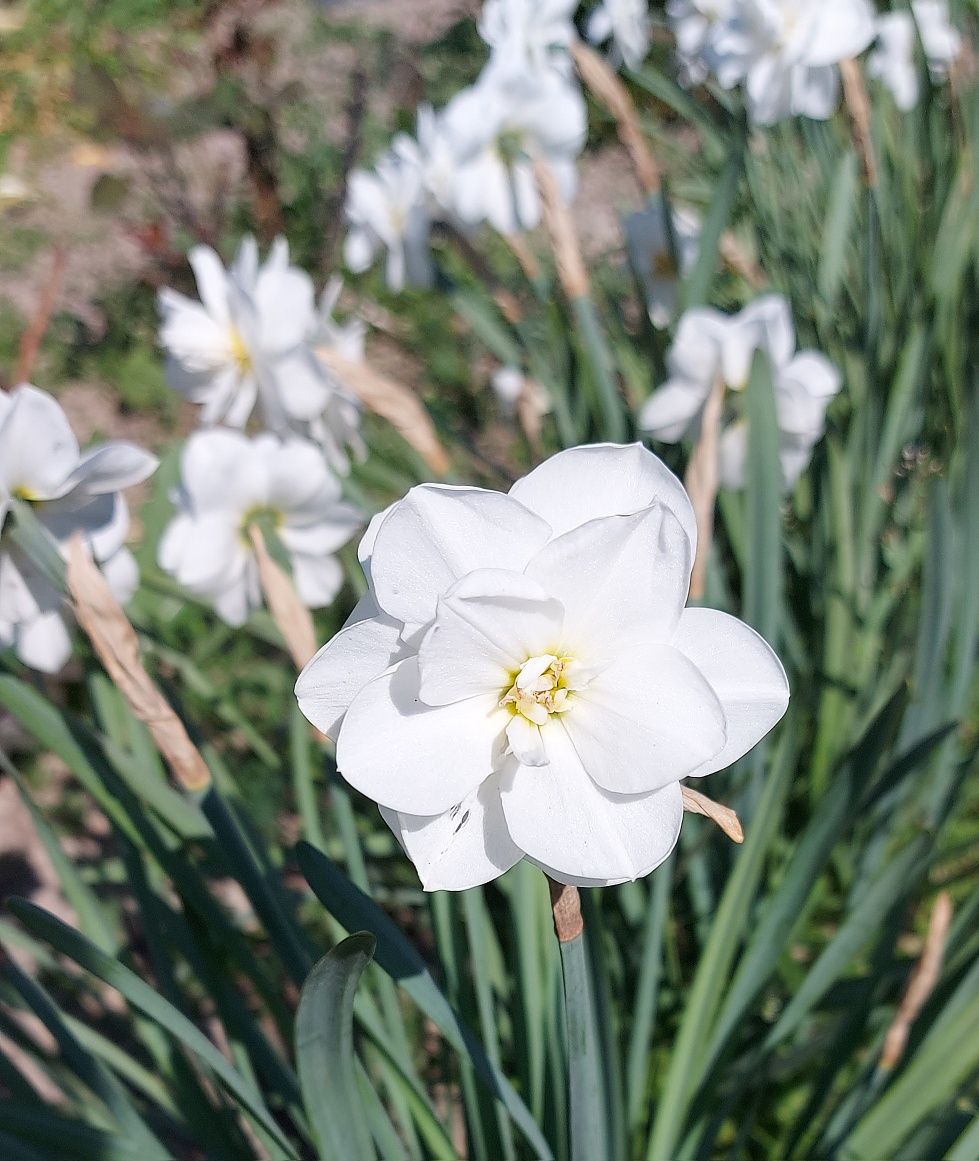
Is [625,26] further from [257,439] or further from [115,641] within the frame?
[115,641]

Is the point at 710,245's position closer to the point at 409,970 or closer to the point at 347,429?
the point at 347,429

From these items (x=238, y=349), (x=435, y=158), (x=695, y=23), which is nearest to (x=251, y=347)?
(x=238, y=349)

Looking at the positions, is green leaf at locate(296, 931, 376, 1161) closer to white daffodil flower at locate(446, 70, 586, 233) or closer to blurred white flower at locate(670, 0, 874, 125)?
white daffodil flower at locate(446, 70, 586, 233)

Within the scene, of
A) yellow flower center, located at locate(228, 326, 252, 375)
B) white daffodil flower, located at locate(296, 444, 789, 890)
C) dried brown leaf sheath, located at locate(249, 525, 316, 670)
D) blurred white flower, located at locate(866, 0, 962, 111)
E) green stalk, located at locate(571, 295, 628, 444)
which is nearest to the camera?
white daffodil flower, located at locate(296, 444, 789, 890)

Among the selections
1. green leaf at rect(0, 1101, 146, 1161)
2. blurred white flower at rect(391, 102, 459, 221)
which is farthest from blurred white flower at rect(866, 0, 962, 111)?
green leaf at rect(0, 1101, 146, 1161)

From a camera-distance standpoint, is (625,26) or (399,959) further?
(625,26)

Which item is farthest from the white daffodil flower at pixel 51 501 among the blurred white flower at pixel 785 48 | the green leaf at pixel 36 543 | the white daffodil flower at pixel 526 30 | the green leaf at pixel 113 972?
the blurred white flower at pixel 785 48
